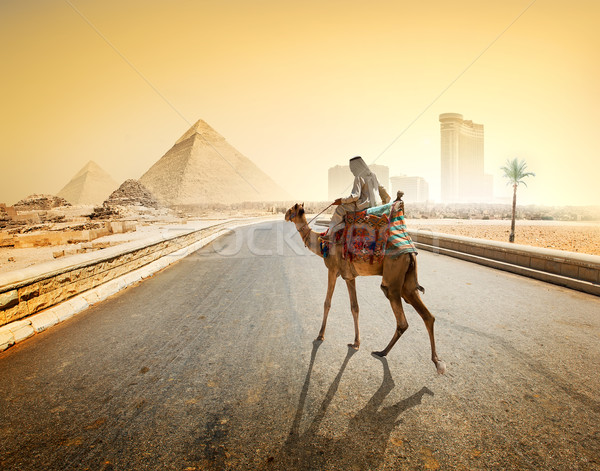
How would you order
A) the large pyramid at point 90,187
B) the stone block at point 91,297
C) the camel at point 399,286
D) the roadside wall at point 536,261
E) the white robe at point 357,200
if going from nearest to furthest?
the camel at point 399,286, the white robe at point 357,200, the stone block at point 91,297, the roadside wall at point 536,261, the large pyramid at point 90,187

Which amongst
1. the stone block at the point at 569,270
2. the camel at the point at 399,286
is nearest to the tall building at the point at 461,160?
the stone block at the point at 569,270

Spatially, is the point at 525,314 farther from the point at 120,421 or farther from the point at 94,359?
the point at 94,359

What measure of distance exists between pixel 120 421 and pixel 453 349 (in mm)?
3943

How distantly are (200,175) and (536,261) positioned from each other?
171 m

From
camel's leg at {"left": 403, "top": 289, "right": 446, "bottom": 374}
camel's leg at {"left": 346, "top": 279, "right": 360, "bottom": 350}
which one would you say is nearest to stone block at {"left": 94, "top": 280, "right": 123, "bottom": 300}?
camel's leg at {"left": 346, "top": 279, "right": 360, "bottom": 350}

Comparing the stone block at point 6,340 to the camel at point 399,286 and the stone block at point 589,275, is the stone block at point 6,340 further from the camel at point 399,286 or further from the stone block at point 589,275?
the stone block at point 589,275

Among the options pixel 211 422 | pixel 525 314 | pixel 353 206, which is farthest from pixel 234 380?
pixel 525 314

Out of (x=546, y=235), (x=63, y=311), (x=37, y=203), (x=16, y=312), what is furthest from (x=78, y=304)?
(x=37, y=203)

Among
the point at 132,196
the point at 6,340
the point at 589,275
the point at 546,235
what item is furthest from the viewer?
the point at 132,196

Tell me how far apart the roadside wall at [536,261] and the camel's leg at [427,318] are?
5.12 m

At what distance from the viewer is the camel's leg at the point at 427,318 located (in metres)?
3.44

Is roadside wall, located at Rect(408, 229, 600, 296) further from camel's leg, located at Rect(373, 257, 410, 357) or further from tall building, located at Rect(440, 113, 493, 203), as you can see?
tall building, located at Rect(440, 113, 493, 203)

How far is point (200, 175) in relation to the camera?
6442 inches

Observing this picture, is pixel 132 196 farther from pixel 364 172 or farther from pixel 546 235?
pixel 364 172
